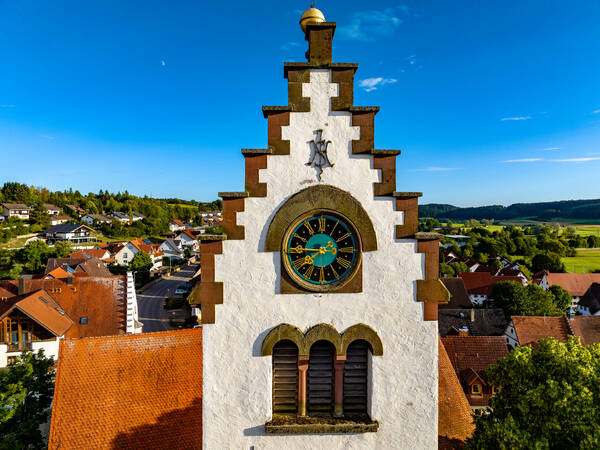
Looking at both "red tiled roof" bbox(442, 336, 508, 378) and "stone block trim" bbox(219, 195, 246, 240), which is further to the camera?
"red tiled roof" bbox(442, 336, 508, 378)

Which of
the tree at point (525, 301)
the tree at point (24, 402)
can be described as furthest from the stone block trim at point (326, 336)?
the tree at point (525, 301)

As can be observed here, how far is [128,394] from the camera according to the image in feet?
41.4

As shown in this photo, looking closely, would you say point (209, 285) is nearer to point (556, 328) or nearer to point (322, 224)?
point (322, 224)

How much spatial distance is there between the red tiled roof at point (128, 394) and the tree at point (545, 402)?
9.84 metres

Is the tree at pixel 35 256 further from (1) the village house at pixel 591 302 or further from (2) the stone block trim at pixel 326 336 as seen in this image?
(1) the village house at pixel 591 302

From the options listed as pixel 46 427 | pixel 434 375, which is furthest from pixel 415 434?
pixel 46 427

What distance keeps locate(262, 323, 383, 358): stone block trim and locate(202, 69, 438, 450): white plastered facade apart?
134mm

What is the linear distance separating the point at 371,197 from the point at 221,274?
398 centimetres

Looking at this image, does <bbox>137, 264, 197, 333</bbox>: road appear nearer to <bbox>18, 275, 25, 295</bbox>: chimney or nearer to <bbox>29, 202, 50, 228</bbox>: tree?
<bbox>18, 275, 25, 295</bbox>: chimney

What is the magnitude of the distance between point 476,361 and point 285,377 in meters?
29.5

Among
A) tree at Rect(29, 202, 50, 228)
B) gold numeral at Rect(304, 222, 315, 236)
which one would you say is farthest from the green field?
tree at Rect(29, 202, 50, 228)

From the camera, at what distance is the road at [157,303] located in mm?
54125

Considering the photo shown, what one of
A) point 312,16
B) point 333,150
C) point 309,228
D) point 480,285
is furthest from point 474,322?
point 312,16

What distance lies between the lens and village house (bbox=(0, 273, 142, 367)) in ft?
98.4
